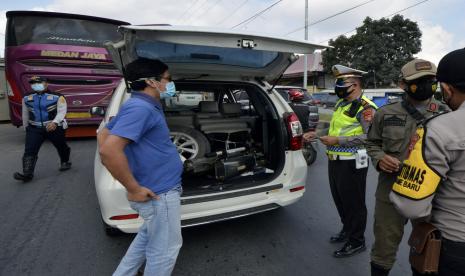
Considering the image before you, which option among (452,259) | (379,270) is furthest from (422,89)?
(379,270)

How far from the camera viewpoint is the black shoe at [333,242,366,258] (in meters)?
2.79

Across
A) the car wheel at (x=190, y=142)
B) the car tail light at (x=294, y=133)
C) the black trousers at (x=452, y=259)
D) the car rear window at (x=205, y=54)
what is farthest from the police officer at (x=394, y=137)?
the car wheel at (x=190, y=142)

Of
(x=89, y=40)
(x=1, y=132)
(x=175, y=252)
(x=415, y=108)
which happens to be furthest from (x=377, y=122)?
(x=1, y=132)

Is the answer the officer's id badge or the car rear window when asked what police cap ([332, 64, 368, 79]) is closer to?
the car rear window

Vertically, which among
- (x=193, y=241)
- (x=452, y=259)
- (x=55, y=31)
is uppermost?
(x=55, y=31)

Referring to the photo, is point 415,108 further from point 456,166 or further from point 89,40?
point 89,40

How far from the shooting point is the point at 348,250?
9.21 feet

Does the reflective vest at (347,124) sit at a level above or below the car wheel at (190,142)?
above

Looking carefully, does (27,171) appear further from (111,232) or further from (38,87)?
(111,232)

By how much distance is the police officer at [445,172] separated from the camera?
4.17 feet

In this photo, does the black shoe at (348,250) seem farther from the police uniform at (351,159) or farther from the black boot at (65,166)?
the black boot at (65,166)

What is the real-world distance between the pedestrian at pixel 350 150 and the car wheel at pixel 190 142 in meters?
1.57

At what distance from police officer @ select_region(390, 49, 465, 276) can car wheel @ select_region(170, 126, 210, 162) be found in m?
2.67

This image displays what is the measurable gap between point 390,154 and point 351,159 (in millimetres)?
619
